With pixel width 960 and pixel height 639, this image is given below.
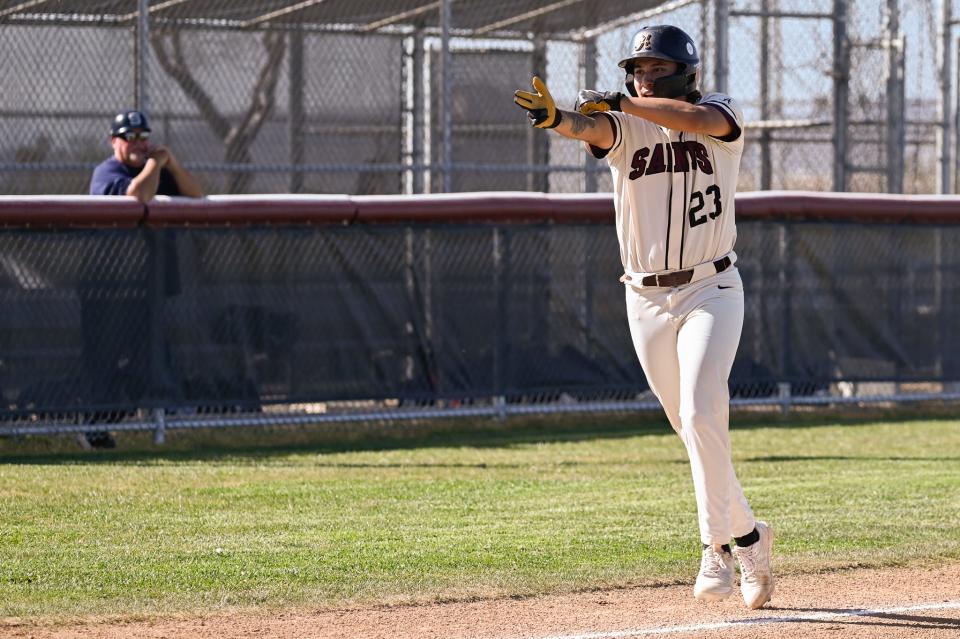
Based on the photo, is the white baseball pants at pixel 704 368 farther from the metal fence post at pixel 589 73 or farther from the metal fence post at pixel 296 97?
the metal fence post at pixel 589 73

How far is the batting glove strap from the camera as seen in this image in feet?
16.3

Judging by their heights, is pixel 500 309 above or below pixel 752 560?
above

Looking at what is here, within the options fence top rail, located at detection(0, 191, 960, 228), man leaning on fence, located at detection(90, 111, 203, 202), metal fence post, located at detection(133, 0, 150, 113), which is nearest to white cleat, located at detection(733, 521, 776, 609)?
fence top rail, located at detection(0, 191, 960, 228)

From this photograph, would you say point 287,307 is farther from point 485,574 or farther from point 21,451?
point 485,574

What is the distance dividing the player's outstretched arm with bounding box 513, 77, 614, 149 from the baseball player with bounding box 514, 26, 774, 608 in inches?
0.4

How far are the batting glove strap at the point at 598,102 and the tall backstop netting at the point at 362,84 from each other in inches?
243

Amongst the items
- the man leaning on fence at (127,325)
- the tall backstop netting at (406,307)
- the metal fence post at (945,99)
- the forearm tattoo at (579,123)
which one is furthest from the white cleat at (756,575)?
the metal fence post at (945,99)

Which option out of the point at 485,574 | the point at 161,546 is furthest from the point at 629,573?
the point at 161,546

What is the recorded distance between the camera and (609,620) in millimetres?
4938

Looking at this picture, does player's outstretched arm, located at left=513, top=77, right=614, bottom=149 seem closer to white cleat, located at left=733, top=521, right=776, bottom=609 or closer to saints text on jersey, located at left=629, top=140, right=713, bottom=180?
saints text on jersey, located at left=629, top=140, right=713, bottom=180

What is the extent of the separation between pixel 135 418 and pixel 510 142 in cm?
534

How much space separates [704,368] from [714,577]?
28.1 inches

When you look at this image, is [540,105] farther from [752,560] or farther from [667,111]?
[752,560]

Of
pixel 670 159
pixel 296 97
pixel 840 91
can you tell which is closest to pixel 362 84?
pixel 296 97
